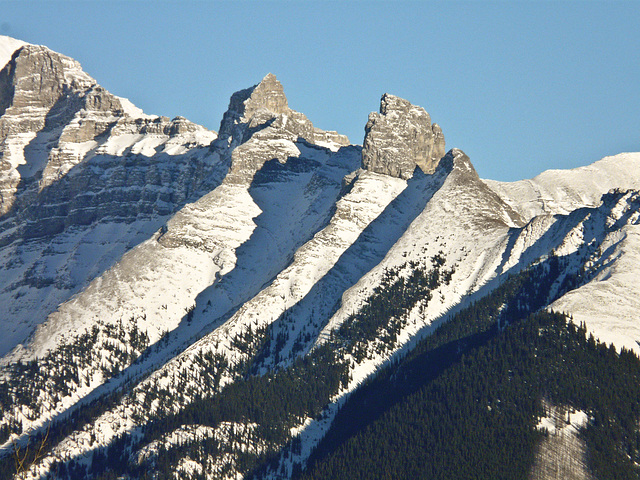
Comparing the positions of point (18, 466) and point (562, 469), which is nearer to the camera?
point (18, 466)

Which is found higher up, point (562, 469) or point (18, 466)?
point (562, 469)

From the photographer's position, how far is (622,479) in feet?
624

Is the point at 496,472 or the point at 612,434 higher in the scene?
the point at 612,434

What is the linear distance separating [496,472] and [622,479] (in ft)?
69.9

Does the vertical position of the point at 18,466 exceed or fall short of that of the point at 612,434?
it falls short

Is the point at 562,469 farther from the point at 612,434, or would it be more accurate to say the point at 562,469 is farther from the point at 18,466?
the point at 18,466

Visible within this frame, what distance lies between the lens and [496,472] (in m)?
197

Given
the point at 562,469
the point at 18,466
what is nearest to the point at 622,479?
the point at 562,469

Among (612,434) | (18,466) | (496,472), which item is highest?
(612,434)

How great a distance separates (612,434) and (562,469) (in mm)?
12095

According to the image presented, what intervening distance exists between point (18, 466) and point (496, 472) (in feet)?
410

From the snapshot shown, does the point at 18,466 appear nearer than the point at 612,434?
Yes

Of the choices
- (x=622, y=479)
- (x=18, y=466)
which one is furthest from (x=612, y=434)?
(x=18, y=466)

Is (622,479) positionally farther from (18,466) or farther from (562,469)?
(18,466)
